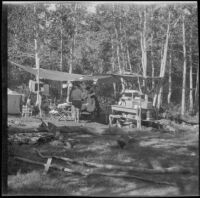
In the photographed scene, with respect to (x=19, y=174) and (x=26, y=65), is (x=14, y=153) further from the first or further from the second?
(x=26, y=65)

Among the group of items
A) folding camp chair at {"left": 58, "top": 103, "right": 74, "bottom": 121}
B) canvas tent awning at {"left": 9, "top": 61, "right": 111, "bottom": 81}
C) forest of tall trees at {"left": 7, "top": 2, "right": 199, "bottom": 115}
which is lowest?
folding camp chair at {"left": 58, "top": 103, "right": 74, "bottom": 121}

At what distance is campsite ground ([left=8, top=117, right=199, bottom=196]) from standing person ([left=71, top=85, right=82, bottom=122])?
0.16 m

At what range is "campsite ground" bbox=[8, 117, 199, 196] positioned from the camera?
421 centimetres

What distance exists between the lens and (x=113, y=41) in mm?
5879

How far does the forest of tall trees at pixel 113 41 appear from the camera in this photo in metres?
4.73

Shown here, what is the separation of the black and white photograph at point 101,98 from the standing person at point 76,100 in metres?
0.02

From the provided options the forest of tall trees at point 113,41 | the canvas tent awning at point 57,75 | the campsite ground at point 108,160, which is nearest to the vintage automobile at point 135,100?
the forest of tall trees at point 113,41

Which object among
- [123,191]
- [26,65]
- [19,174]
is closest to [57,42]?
[26,65]

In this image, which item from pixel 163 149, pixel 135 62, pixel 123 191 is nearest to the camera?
pixel 123 191

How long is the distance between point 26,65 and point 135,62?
1831 mm

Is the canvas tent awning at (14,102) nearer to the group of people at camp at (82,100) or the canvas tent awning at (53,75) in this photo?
the canvas tent awning at (53,75)

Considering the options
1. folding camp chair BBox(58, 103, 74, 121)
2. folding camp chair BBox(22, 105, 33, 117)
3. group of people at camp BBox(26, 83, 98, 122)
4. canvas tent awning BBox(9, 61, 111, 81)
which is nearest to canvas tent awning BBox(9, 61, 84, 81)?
canvas tent awning BBox(9, 61, 111, 81)

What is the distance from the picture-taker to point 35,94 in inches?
211

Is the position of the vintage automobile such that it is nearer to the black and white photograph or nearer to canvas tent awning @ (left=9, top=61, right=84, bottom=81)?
the black and white photograph
